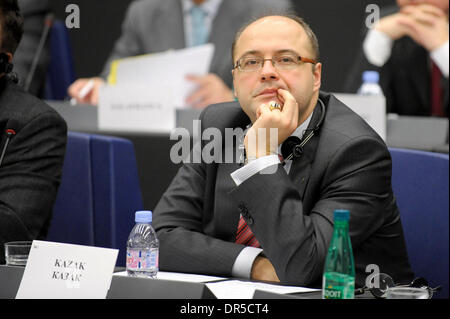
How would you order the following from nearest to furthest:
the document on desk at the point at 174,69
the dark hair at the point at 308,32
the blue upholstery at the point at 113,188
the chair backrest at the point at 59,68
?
the dark hair at the point at 308,32 < the blue upholstery at the point at 113,188 < the document on desk at the point at 174,69 < the chair backrest at the point at 59,68

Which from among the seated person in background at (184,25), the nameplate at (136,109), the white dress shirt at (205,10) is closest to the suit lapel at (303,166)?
the nameplate at (136,109)

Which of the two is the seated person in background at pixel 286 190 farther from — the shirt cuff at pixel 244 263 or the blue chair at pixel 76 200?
the blue chair at pixel 76 200

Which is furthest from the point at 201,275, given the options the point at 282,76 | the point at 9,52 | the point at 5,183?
the point at 9,52

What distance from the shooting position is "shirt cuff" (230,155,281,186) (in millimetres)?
1676

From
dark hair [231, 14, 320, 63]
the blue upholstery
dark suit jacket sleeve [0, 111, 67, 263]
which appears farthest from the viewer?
the blue upholstery

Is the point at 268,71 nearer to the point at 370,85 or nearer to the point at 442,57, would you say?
the point at 370,85

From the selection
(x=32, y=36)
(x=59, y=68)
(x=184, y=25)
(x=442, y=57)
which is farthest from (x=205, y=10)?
(x=442, y=57)

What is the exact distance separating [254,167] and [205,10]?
297 centimetres

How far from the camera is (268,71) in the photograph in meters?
1.83

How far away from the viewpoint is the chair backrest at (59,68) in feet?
15.6

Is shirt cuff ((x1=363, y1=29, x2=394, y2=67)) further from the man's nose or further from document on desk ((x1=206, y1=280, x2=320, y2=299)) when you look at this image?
document on desk ((x1=206, y1=280, x2=320, y2=299))

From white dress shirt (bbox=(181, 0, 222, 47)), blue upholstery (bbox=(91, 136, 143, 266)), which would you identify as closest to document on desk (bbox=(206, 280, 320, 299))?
blue upholstery (bbox=(91, 136, 143, 266))

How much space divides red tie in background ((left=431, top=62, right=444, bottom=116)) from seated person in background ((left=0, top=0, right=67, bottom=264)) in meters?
2.25
